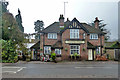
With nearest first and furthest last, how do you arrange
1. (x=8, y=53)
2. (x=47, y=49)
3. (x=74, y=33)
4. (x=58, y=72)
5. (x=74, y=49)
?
1. (x=58, y=72)
2. (x=8, y=53)
3. (x=74, y=49)
4. (x=74, y=33)
5. (x=47, y=49)

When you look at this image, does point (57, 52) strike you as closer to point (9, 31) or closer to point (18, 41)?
point (18, 41)

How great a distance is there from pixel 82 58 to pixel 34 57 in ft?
31.5

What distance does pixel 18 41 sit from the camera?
24.9 m

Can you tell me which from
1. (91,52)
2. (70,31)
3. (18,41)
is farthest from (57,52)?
(18,41)

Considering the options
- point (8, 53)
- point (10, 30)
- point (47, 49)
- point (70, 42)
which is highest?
point (10, 30)

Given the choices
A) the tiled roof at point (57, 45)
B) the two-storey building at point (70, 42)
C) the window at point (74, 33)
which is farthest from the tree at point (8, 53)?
the window at point (74, 33)

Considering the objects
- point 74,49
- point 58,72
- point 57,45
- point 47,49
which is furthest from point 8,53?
point 58,72

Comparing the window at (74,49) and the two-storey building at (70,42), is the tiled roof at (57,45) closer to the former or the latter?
the two-storey building at (70,42)

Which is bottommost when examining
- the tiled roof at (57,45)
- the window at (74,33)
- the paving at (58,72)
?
the paving at (58,72)

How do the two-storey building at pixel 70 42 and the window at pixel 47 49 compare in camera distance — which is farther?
the window at pixel 47 49

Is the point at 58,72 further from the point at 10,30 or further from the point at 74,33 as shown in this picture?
the point at 10,30

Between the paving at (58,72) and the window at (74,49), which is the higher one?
the window at (74,49)

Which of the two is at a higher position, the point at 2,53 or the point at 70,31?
the point at 70,31

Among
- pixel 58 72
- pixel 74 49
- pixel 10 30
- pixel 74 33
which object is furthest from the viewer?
pixel 10 30
